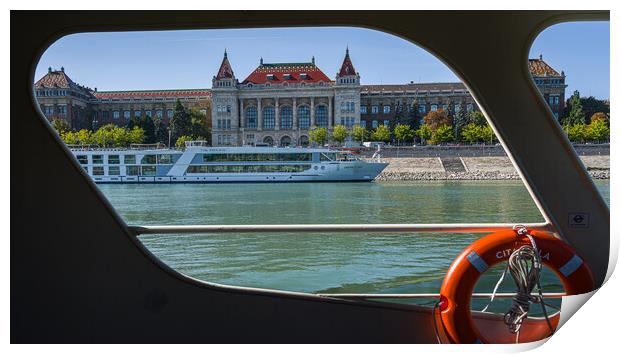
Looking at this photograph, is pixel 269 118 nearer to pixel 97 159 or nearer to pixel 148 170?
pixel 148 170

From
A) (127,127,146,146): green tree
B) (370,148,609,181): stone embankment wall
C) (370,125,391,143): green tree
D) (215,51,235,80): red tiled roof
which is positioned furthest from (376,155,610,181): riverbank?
(215,51,235,80): red tiled roof

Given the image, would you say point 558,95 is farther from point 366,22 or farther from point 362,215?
point 362,215

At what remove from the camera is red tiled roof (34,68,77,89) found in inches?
74.0

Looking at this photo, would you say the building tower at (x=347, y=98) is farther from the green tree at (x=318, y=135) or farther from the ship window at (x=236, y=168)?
the ship window at (x=236, y=168)

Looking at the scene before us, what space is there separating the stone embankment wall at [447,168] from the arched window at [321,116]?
5121 mm

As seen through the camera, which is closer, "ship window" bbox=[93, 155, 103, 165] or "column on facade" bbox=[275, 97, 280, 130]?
"ship window" bbox=[93, 155, 103, 165]

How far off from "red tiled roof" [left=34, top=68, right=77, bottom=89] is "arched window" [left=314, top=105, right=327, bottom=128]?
2788 cm

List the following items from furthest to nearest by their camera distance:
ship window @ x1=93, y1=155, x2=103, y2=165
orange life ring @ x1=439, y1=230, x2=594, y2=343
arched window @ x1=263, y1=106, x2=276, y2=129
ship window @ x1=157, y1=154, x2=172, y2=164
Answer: arched window @ x1=263, y1=106, x2=276, y2=129 → ship window @ x1=157, y1=154, x2=172, y2=164 → ship window @ x1=93, y1=155, x2=103, y2=165 → orange life ring @ x1=439, y1=230, x2=594, y2=343

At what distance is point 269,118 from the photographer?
93.1 feet

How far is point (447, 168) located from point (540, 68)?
79.8ft

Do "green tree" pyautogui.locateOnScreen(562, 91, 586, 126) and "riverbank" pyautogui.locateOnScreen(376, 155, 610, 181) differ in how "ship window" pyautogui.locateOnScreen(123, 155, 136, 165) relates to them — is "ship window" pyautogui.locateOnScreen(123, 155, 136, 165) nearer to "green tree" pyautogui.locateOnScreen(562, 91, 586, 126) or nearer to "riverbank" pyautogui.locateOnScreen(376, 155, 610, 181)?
"riverbank" pyautogui.locateOnScreen(376, 155, 610, 181)

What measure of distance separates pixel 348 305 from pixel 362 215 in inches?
305

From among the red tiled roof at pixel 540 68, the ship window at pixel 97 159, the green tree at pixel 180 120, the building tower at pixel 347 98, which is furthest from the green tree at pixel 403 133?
the red tiled roof at pixel 540 68

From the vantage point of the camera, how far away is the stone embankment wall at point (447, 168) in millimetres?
22656
